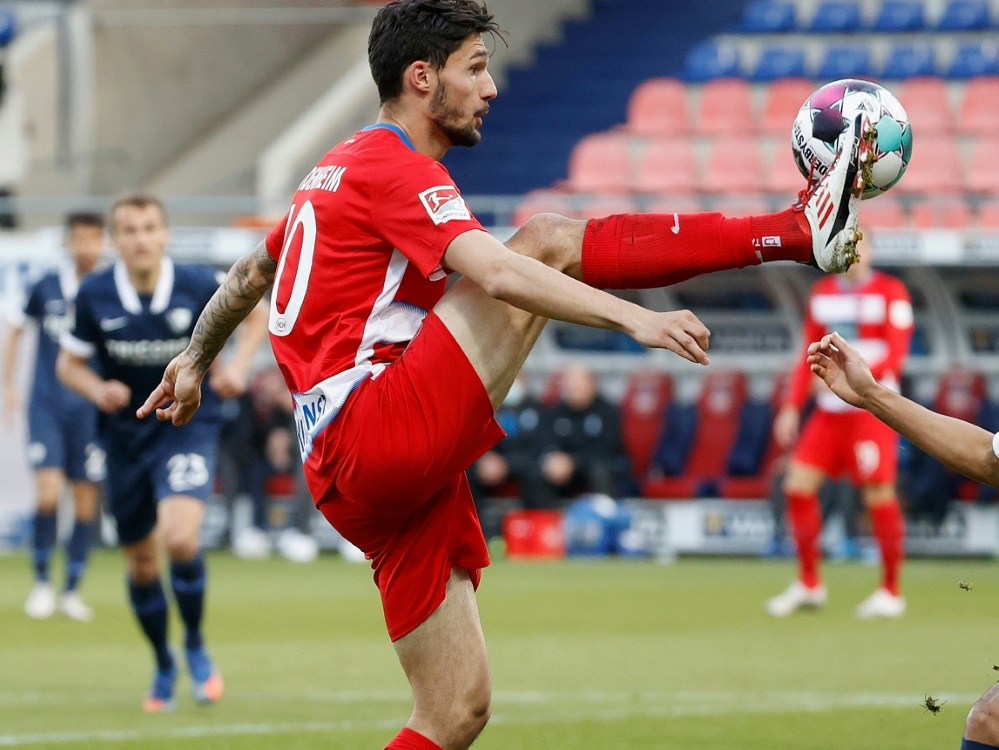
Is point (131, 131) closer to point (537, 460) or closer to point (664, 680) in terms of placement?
point (537, 460)

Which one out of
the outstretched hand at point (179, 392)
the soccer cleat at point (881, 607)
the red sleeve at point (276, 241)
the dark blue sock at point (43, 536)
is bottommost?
the dark blue sock at point (43, 536)

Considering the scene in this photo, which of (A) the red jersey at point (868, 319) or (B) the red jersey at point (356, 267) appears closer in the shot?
(B) the red jersey at point (356, 267)

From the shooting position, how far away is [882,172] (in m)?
4.23

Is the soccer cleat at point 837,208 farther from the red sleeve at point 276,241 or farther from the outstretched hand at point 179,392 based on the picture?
the outstretched hand at point 179,392

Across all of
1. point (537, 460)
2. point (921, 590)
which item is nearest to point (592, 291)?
point (921, 590)

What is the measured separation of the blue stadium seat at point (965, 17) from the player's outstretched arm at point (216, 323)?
15.7 m

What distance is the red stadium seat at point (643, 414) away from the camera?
1570cm

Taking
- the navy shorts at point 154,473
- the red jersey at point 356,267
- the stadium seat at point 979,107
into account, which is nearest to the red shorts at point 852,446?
the navy shorts at point 154,473

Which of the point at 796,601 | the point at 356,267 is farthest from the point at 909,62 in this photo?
the point at 356,267

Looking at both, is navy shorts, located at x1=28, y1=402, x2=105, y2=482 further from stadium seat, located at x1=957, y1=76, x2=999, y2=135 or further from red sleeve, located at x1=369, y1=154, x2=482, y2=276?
stadium seat, located at x1=957, y1=76, x2=999, y2=135

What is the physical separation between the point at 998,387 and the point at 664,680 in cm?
861

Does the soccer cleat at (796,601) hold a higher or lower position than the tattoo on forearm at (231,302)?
lower

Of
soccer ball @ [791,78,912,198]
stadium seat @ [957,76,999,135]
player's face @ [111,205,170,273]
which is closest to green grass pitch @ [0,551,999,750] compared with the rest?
player's face @ [111,205,170,273]

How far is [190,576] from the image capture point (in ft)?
24.3
